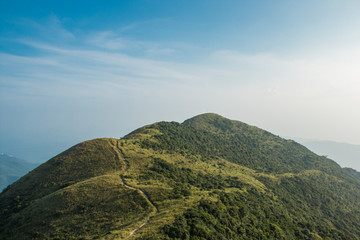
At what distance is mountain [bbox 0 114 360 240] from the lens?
39.3m

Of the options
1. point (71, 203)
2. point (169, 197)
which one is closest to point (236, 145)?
point (169, 197)

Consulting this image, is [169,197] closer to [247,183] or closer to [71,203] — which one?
[71,203]

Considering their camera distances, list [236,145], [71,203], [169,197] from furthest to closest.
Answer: [236,145] < [169,197] < [71,203]

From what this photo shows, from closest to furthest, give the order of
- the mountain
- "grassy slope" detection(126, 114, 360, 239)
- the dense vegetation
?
1. the mountain
2. "grassy slope" detection(126, 114, 360, 239)
3. the dense vegetation

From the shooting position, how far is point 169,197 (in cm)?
4934

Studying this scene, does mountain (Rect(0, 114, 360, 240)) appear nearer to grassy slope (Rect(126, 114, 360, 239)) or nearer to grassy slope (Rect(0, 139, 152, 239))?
grassy slope (Rect(0, 139, 152, 239))

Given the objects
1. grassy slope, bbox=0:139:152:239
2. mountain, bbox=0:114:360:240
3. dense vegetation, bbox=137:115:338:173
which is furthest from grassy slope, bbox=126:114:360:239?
grassy slope, bbox=0:139:152:239

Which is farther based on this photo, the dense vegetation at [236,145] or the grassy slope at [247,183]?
the dense vegetation at [236,145]

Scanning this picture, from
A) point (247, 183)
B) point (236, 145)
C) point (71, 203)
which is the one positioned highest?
point (236, 145)

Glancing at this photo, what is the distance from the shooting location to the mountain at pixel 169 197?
129ft

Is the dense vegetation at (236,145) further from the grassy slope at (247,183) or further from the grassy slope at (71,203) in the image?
the grassy slope at (71,203)

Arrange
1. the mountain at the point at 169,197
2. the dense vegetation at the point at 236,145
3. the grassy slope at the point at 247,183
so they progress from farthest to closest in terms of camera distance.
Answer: the dense vegetation at the point at 236,145 < the grassy slope at the point at 247,183 < the mountain at the point at 169,197

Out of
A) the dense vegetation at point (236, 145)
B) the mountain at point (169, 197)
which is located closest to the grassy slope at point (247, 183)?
the dense vegetation at point (236, 145)

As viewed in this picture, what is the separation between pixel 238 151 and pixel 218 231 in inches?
3865
